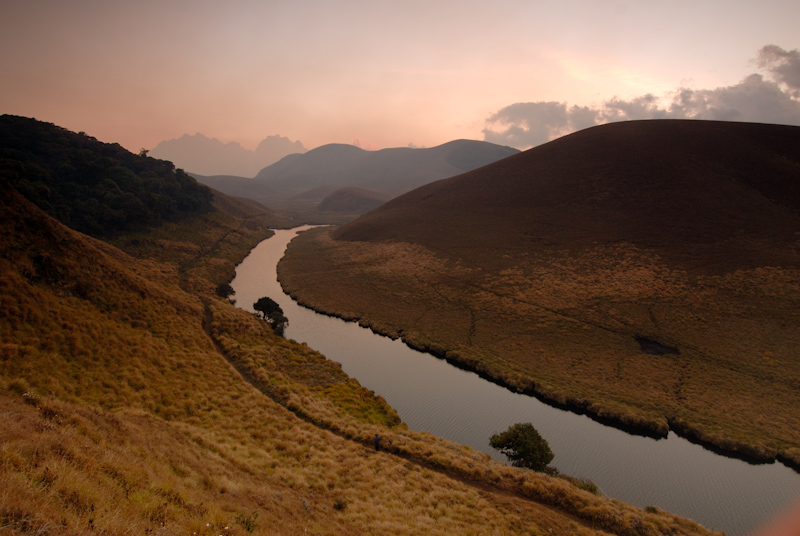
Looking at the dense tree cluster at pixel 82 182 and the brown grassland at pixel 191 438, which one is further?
the dense tree cluster at pixel 82 182

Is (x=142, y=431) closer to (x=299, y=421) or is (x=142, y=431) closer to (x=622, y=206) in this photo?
(x=299, y=421)

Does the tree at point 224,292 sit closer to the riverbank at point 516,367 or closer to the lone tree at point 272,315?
the riverbank at point 516,367

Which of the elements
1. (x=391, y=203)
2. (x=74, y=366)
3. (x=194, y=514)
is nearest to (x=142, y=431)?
(x=194, y=514)

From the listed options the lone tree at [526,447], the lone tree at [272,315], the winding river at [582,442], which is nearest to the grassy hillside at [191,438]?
the lone tree at [526,447]

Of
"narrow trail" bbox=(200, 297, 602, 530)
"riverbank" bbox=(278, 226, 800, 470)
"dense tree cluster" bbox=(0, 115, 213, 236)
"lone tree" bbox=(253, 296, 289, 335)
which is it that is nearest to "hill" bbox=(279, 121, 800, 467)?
"riverbank" bbox=(278, 226, 800, 470)

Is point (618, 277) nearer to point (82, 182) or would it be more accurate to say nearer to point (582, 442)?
point (582, 442)

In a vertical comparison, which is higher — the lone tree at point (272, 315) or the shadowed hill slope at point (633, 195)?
the shadowed hill slope at point (633, 195)

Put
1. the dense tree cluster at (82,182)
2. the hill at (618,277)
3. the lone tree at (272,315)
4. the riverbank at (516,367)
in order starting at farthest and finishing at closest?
the dense tree cluster at (82,182) → the lone tree at (272,315) → the hill at (618,277) → the riverbank at (516,367)
